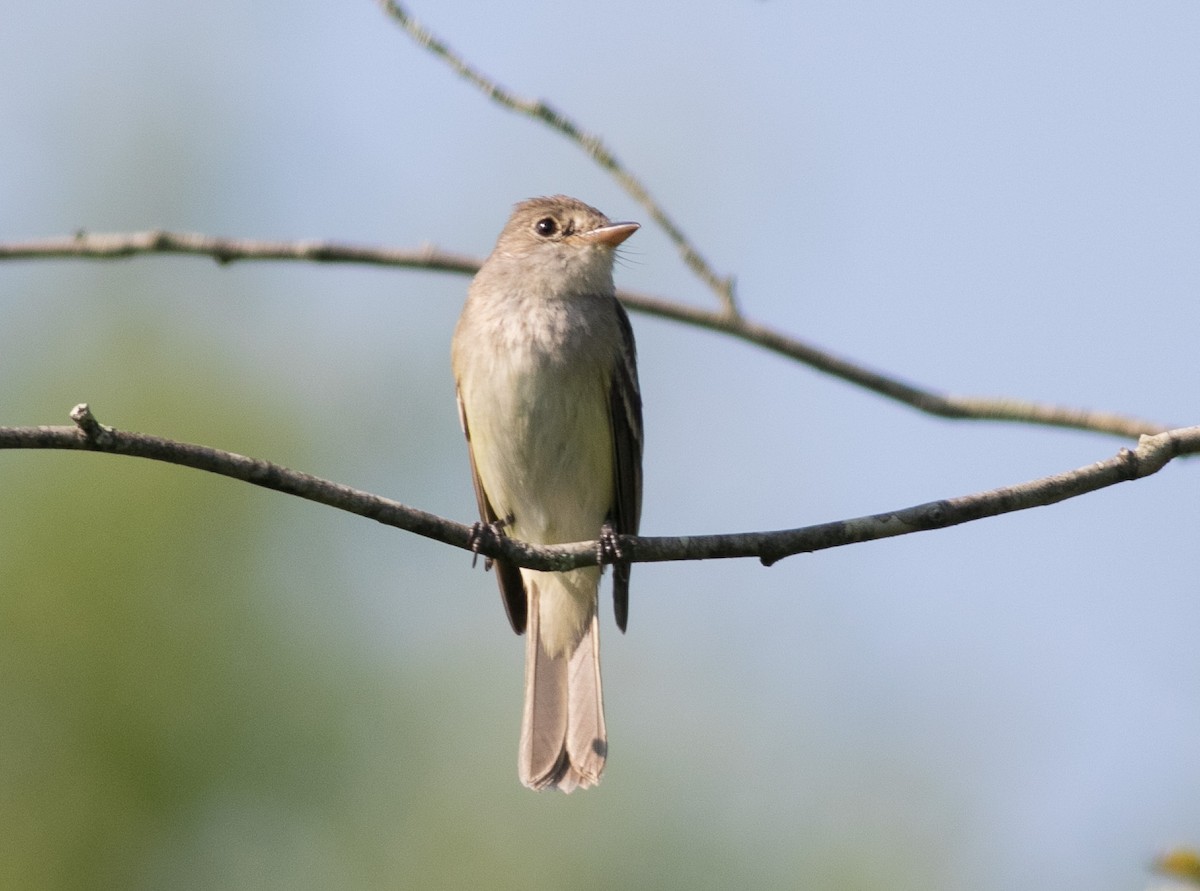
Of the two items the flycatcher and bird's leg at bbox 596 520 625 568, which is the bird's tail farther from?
bird's leg at bbox 596 520 625 568

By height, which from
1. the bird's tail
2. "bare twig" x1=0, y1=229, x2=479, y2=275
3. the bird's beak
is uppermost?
the bird's beak

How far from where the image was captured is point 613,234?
23.0 feet

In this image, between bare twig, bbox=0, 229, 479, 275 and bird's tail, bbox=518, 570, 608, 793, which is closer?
bare twig, bbox=0, 229, 479, 275

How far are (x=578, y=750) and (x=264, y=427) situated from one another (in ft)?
22.9

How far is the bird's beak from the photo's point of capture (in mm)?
6957

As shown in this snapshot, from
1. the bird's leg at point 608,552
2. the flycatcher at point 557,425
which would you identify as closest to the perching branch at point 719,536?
the bird's leg at point 608,552

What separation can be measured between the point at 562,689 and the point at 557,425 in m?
1.35

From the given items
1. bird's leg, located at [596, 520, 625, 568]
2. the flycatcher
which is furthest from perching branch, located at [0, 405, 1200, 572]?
the flycatcher

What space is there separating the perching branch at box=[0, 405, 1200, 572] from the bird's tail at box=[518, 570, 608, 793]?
7.64 feet

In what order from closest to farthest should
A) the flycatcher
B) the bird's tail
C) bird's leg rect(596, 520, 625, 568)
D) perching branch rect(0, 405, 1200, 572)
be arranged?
1. perching branch rect(0, 405, 1200, 572)
2. bird's leg rect(596, 520, 625, 568)
3. the flycatcher
4. the bird's tail

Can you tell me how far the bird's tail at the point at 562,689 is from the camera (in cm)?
687

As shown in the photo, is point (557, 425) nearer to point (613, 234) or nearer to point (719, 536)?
point (613, 234)

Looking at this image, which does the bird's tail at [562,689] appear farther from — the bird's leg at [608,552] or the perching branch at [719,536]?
the perching branch at [719,536]

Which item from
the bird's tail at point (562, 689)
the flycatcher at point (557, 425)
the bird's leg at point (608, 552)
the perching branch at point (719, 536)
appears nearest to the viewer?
the perching branch at point (719, 536)
